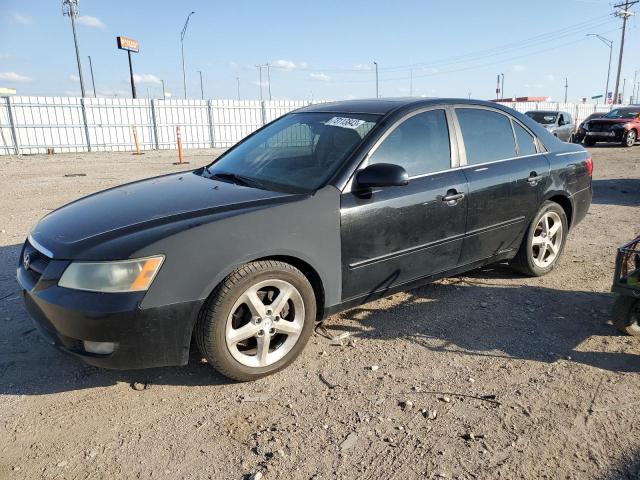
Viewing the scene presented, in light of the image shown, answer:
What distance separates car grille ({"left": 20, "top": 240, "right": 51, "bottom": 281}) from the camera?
8.76 ft

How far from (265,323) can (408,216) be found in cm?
123

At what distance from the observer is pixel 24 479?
2.13 m

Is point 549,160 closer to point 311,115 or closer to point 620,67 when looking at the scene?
point 311,115

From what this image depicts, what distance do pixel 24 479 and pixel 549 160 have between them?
445 centimetres

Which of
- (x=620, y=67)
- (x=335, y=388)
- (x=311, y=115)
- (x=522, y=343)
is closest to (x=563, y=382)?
(x=522, y=343)

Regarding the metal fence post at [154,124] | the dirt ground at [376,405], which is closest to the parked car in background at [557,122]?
the dirt ground at [376,405]

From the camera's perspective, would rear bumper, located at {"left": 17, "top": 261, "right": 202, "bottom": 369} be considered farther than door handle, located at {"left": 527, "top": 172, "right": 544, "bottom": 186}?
No

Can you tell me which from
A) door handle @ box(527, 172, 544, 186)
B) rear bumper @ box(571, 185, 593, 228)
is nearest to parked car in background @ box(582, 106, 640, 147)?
rear bumper @ box(571, 185, 593, 228)

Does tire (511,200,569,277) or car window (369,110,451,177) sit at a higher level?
car window (369,110,451,177)

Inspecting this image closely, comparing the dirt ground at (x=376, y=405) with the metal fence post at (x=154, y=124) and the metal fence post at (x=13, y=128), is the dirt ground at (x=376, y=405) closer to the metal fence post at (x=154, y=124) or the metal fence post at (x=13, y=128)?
the metal fence post at (x=13, y=128)

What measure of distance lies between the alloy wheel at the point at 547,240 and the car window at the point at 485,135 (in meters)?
0.77

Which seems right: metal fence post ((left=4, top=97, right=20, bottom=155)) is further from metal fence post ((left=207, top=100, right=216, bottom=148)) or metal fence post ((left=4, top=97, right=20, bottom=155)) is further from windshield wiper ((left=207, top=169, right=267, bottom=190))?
windshield wiper ((left=207, top=169, right=267, bottom=190))

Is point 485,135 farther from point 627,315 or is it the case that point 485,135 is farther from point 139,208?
point 139,208

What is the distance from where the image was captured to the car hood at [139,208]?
8.86ft
